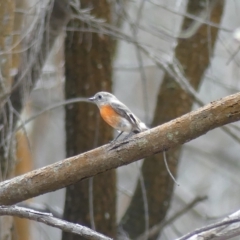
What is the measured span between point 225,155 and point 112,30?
4.44 meters

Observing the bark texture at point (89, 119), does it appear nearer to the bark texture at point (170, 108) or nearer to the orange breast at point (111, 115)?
the bark texture at point (170, 108)

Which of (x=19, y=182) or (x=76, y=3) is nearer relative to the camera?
(x=19, y=182)

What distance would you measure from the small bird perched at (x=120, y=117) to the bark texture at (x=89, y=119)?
4.26ft

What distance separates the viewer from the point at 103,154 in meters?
2.50

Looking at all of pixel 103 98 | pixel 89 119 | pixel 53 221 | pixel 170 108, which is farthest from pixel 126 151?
pixel 170 108

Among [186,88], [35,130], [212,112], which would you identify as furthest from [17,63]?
[35,130]

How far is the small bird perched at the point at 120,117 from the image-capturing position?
2.81 metres

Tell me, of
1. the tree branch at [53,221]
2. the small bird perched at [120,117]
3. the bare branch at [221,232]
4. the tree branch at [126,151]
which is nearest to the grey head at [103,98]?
the small bird perched at [120,117]

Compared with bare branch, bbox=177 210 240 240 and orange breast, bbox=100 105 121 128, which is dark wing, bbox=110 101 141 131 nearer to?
orange breast, bbox=100 105 121 128

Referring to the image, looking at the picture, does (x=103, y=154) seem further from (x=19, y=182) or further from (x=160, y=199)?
(x=160, y=199)

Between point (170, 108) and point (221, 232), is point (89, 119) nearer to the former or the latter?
point (170, 108)

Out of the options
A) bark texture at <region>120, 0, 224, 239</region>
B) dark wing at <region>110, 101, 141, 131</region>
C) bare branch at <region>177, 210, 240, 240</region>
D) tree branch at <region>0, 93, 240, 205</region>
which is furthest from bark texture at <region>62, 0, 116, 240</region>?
bare branch at <region>177, 210, 240, 240</region>

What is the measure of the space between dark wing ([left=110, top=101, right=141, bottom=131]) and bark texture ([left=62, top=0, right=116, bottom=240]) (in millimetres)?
1415

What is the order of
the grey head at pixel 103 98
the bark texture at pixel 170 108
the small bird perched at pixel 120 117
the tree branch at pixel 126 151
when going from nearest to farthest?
the tree branch at pixel 126 151 < the small bird perched at pixel 120 117 < the grey head at pixel 103 98 < the bark texture at pixel 170 108
